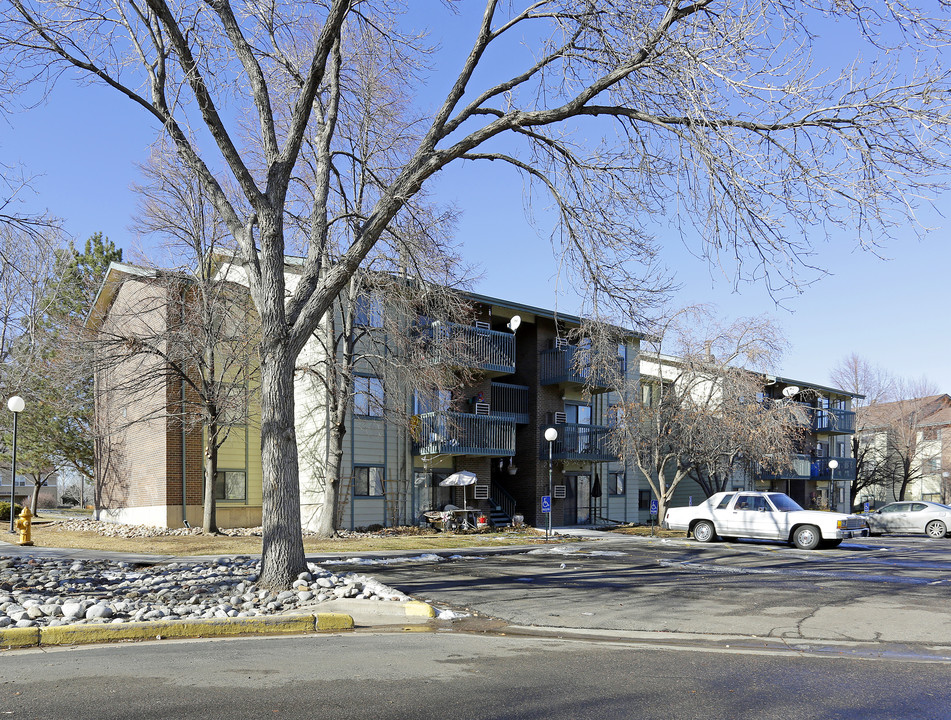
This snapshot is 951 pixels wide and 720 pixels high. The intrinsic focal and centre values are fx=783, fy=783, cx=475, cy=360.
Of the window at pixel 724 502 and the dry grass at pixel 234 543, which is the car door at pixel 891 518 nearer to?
the window at pixel 724 502

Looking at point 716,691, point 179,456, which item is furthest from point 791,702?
point 179,456

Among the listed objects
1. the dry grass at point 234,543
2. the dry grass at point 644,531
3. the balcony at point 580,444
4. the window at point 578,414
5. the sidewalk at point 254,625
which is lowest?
the dry grass at point 644,531

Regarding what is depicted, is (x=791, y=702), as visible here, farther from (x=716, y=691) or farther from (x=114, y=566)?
(x=114, y=566)

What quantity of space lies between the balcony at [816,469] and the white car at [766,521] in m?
19.9

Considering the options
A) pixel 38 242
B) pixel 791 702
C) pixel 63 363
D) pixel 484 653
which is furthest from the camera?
pixel 63 363

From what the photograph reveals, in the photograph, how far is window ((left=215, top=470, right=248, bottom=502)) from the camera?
26234 mm

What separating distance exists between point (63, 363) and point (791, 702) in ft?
66.0

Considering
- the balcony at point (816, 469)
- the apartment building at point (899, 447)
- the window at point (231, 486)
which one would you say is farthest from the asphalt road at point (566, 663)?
the apartment building at point (899, 447)

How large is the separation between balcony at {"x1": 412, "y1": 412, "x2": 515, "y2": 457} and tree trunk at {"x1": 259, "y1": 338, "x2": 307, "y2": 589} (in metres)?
14.0

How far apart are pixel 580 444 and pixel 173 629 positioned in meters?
23.8

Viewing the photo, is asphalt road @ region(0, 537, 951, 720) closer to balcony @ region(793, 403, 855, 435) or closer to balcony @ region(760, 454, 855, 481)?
balcony @ region(760, 454, 855, 481)

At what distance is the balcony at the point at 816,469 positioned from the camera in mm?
43281

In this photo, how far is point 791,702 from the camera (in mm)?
5930

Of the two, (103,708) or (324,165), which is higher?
(324,165)
